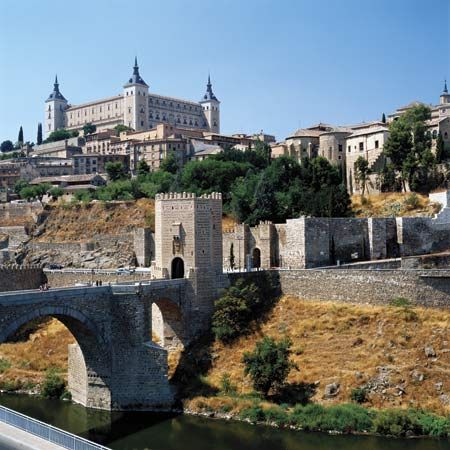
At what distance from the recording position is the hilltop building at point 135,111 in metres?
115

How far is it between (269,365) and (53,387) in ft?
31.4

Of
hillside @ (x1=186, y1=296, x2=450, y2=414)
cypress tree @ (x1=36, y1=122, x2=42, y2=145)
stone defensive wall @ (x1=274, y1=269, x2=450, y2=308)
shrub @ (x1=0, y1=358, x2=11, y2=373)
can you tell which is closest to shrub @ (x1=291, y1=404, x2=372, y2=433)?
hillside @ (x1=186, y1=296, x2=450, y2=414)

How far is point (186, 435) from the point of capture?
23922 mm

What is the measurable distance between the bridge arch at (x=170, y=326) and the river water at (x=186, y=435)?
489 centimetres

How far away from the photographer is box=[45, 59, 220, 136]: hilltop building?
115 m

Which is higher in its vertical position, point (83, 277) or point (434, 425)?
point (83, 277)

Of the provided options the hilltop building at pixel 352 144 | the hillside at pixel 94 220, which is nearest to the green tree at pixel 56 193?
the hillside at pixel 94 220

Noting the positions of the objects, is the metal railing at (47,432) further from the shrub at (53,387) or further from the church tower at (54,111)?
the church tower at (54,111)

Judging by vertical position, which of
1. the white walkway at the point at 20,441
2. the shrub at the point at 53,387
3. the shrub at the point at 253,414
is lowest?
the shrub at the point at 253,414

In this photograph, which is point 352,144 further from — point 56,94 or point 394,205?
point 56,94

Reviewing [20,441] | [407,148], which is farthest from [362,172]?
[20,441]

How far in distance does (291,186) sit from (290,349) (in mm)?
24019

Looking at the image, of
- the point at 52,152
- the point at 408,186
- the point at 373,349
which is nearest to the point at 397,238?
the point at 408,186

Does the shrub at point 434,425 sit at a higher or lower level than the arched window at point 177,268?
lower
